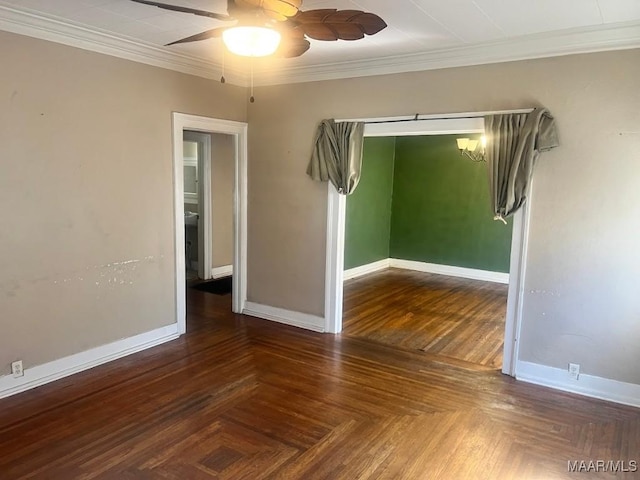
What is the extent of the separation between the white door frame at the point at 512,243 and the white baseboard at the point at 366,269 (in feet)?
7.61

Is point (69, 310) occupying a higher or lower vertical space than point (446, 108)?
lower

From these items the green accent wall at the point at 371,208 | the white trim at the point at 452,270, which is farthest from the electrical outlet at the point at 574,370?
the green accent wall at the point at 371,208

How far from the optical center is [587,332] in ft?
11.4

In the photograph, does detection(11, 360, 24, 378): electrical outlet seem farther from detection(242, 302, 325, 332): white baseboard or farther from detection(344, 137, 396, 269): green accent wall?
detection(344, 137, 396, 269): green accent wall

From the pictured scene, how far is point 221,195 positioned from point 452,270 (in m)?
3.70

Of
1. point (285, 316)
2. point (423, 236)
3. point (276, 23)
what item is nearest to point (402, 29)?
point (276, 23)

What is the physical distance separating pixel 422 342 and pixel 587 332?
146 centimetres

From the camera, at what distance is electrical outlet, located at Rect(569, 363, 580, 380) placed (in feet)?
11.6

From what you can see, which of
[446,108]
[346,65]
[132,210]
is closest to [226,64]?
[346,65]

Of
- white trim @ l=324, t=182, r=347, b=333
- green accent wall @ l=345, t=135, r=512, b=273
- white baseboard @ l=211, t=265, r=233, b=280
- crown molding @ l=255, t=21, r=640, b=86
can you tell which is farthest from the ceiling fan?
white baseboard @ l=211, t=265, r=233, b=280

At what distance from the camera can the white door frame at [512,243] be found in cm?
368

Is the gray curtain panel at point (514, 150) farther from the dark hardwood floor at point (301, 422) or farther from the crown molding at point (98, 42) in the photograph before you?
the crown molding at point (98, 42)

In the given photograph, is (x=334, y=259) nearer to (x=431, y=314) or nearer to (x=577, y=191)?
(x=431, y=314)

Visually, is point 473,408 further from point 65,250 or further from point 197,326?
point 65,250
